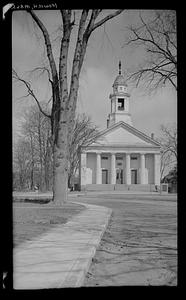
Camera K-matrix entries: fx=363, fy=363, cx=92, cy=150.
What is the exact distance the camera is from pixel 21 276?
88.1 inches

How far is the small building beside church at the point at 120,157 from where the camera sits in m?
3.86

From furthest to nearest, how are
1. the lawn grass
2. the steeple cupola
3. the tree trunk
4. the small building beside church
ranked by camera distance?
the tree trunk → the lawn grass → the small building beside church → the steeple cupola

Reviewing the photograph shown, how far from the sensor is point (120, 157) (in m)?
22.0

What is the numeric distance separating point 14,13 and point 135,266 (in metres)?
3.03

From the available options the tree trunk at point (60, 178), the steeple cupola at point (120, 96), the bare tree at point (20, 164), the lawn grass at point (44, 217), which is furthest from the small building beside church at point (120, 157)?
the lawn grass at point (44, 217)

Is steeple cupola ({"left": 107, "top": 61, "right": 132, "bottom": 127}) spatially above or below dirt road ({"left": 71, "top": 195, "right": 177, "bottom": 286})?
above

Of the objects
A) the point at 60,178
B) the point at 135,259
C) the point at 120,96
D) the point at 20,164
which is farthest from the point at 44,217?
the point at 20,164

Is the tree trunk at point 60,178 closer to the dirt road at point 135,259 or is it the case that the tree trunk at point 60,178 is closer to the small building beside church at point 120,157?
the small building beside church at point 120,157

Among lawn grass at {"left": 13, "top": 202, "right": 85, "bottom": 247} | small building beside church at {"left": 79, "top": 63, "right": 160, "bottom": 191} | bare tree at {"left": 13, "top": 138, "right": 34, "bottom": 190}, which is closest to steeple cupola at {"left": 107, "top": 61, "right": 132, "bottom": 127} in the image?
small building beside church at {"left": 79, "top": 63, "right": 160, "bottom": 191}

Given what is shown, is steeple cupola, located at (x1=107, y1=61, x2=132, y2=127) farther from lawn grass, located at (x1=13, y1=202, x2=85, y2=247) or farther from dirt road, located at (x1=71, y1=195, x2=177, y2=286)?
lawn grass, located at (x1=13, y1=202, x2=85, y2=247)

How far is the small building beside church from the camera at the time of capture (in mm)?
3860
